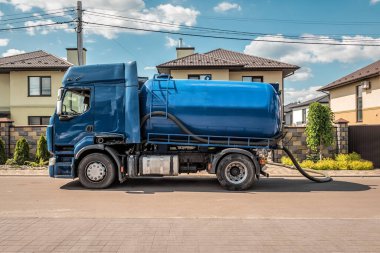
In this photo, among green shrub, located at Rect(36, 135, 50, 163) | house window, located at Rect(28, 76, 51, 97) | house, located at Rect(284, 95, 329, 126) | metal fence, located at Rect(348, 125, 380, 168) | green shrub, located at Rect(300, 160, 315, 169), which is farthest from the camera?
house, located at Rect(284, 95, 329, 126)

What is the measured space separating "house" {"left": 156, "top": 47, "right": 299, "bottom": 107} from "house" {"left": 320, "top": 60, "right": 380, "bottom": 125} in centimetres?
415

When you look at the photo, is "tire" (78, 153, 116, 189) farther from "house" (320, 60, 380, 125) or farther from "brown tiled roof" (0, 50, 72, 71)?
"house" (320, 60, 380, 125)

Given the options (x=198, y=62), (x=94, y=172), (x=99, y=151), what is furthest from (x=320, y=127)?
(x=198, y=62)

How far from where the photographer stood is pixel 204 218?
21.7 ft

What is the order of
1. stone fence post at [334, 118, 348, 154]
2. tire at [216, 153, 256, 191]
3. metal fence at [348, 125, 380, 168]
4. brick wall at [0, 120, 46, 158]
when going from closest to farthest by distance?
tire at [216, 153, 256, 191] → metal fence at [348, 125, 380, 168] → stone fence post at [334, 118, 348, 154] → brick wall at [0, 120, 46, 158]

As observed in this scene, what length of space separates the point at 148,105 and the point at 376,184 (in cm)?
779

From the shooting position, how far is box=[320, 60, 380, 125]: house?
21673 millimetres

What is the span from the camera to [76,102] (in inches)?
410

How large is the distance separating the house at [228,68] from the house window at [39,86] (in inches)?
324

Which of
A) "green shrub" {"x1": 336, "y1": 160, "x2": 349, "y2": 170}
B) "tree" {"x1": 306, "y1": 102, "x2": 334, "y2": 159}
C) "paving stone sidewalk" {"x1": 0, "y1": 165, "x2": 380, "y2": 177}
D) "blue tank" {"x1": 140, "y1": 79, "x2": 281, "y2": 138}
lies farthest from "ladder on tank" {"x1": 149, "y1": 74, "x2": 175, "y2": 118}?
"green shrub" {"x1": 336, "y1": 160, "x2": 349, "y2": 170}

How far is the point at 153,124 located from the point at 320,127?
28.0 ft

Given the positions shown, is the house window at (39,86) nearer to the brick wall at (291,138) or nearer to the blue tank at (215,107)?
the brick wall at (291,138)

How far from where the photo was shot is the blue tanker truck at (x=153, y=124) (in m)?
10.1

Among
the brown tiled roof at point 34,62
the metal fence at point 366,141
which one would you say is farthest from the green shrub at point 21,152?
the metal fence at point 366,141
